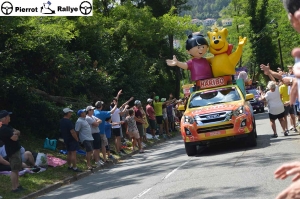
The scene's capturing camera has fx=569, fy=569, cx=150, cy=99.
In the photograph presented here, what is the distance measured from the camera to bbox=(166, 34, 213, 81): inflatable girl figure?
1828 cm

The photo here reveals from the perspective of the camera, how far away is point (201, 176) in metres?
11.7

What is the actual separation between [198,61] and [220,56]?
0.75m

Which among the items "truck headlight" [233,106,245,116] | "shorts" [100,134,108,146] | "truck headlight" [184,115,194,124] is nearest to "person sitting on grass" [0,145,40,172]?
"shorts" [100,134,108,146]

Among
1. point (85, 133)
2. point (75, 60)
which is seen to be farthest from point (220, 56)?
point (75, 60)

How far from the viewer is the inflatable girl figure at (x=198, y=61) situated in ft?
60.0

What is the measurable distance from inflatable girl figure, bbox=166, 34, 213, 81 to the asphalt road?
2.44 meters

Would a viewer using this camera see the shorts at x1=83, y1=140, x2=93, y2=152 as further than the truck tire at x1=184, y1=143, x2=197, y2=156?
Yes

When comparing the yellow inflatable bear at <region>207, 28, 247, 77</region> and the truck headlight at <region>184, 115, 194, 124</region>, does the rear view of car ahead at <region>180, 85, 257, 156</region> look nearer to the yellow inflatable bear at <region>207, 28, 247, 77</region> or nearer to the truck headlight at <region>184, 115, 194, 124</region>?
the truck headlight at <region>184, 115, 194, 124</region>

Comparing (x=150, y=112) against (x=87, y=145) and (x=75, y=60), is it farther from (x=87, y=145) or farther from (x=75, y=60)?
(x=87, y=145)

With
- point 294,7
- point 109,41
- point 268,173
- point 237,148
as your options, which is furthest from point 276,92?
point 294,7

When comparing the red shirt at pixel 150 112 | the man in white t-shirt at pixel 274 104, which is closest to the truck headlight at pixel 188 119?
the man in white t-shirt at pixel 274 104

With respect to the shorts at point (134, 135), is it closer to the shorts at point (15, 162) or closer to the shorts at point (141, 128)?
the shorts at point (141, 128)

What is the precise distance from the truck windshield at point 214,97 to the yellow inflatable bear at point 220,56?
1419 millimetres

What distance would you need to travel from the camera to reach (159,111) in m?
27.0
